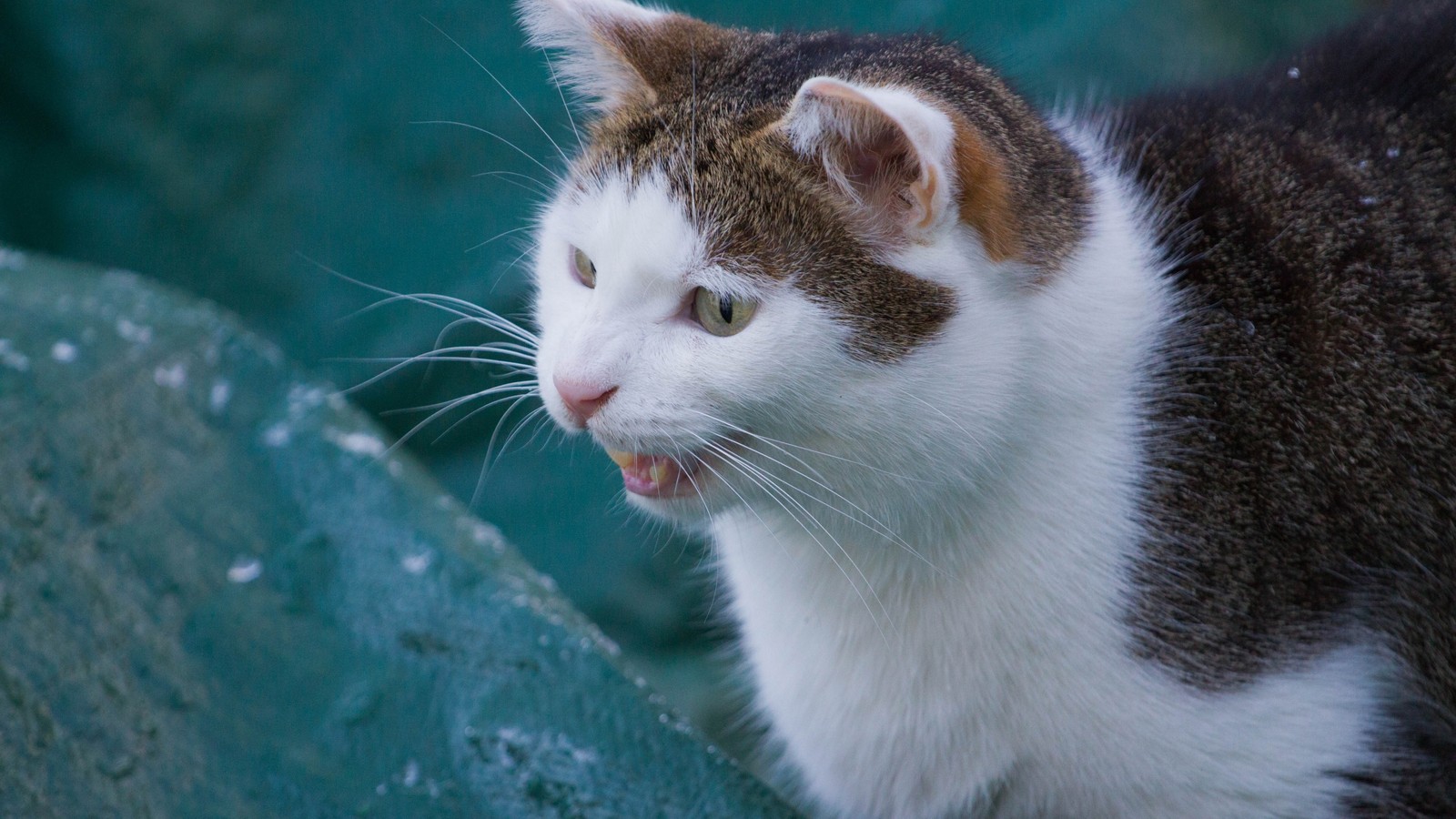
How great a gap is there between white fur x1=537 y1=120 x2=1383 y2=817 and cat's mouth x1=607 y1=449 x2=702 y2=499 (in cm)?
2

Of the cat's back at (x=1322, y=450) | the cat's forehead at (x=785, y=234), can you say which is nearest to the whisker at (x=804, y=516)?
the cat's forehead at (x=785, y=234)

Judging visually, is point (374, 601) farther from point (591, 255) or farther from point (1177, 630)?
point (1177, 630)

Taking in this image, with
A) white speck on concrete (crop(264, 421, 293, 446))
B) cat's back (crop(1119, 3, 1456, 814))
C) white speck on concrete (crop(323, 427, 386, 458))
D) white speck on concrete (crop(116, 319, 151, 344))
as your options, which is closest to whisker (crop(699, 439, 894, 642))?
cat's back (crop(1119, 3, 1456, 814))

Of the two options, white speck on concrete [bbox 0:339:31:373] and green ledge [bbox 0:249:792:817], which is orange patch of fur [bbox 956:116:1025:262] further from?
white speck on concrete [bbox 0:339:31:373]

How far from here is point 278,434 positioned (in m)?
1.62

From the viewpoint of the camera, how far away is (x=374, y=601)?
144 centimetres

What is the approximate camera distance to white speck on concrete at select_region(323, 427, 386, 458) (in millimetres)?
1590

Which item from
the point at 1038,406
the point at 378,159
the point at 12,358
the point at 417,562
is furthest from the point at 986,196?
the point at 378,159

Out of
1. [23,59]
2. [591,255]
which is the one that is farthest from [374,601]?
[23,59]

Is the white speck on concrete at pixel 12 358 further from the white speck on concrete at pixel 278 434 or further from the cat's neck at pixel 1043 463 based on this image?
the cat's neck at pixel 1043 463

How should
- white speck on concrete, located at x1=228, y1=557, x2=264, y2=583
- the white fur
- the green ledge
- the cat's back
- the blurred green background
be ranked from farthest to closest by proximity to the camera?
1. the blurred green background
2. white speck on concrete, located at x1=228, y1=557, x2=264, y2=583
3. the green ledge
4. the cat's back
5. the white fur

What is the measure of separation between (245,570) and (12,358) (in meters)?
0.43

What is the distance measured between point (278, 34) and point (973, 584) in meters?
1.81

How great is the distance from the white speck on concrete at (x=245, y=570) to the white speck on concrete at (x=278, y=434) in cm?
19
